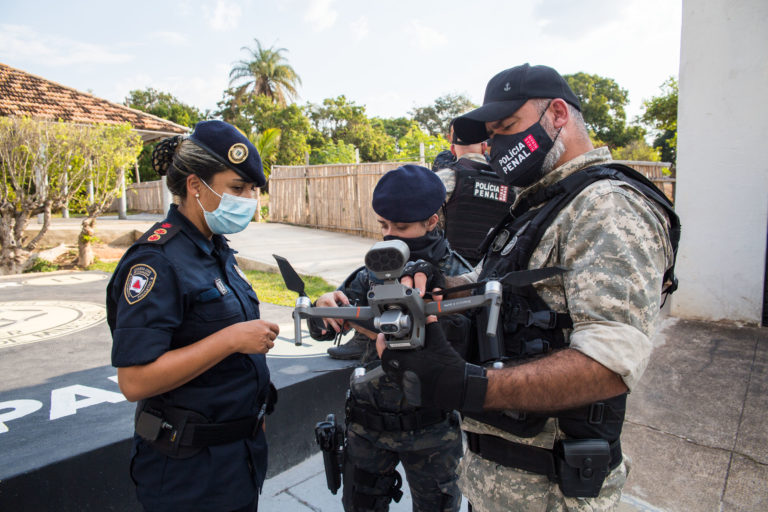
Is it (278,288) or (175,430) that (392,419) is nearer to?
(175,430)

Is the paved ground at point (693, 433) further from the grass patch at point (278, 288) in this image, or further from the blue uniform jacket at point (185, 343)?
the grass patch at point (278, 288)

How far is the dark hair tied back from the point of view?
1776mm

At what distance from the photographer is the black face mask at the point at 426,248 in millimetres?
1997

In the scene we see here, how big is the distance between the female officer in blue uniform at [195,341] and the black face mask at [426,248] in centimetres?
66

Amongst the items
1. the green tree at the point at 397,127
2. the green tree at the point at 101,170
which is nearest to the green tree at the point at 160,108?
the green tree at the point at 397,127

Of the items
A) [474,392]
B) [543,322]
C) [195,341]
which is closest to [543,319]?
[543,322]

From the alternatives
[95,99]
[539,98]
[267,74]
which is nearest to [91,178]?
[95,99]

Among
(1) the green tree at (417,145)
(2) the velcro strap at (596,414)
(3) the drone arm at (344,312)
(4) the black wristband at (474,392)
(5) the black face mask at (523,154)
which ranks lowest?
(2) the velcro strap at (596,414)

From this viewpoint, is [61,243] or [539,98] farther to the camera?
[61,243]

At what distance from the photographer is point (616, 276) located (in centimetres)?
107

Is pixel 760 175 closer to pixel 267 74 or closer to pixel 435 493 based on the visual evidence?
pixel 435 493

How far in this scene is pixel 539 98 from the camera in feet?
4.50

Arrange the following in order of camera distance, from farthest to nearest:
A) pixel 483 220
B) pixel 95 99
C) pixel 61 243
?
pixel 95 99 → pixel 61 243 → pixel 483 220

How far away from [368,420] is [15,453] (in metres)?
1.50
